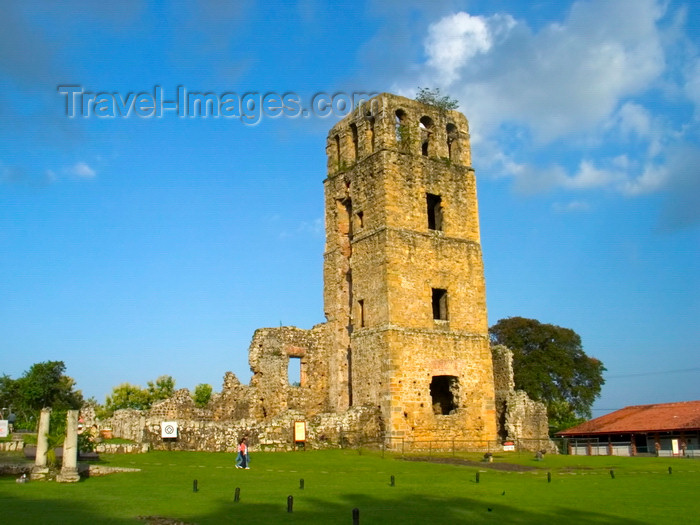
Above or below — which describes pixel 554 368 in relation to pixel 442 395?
above

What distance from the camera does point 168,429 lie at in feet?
70.8

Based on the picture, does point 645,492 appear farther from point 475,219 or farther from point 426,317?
point 475,219

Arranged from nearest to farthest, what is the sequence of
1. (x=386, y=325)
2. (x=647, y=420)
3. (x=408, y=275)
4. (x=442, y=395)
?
(x=386, y=325) → (x=408, y=275) → (x=442, y=395) → (x=647, y=420)

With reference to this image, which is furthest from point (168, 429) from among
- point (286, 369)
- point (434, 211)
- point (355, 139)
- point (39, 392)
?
point (39, 392)

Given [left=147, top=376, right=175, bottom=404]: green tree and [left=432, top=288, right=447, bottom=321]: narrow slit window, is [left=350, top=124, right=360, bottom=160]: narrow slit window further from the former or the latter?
[left=147, top=376, right=175, bottom=404]: green tree

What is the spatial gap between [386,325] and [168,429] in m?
7.86

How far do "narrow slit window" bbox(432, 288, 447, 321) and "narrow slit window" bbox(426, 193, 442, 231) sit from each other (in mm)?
2483

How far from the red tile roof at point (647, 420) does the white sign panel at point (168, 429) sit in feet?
75.4

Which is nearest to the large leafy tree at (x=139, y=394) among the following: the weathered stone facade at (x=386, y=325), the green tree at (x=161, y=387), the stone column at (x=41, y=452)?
the green tree at (x=161, y=387)

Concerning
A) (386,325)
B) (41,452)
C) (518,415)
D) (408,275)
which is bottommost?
(41,452)

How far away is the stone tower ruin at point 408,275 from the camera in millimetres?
23891

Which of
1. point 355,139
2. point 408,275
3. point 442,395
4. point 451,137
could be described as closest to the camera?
point 408,275

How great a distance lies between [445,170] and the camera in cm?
2711

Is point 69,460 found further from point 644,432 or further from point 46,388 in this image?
point 46,388
